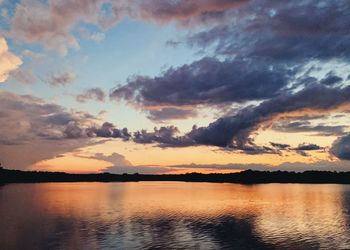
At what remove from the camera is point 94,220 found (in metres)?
65.5

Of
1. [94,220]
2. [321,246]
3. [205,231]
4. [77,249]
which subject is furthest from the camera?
[94,220]

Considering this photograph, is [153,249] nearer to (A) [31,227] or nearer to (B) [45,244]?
(B) [45,244]

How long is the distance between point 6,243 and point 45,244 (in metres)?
4.44

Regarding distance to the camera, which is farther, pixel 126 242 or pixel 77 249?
pixel 126 242

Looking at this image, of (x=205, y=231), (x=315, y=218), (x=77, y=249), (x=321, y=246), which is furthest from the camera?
(x=315, y=218)

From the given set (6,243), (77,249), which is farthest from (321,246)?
(6,243)

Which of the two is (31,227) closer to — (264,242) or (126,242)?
(126,242)

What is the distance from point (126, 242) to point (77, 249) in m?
6.02

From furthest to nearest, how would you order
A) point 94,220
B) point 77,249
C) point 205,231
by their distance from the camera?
point 94,220 < point 205,231 < point 77,249

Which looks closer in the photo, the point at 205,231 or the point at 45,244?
the point at 45,244

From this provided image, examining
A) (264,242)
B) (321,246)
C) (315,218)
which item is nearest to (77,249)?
(264,242)

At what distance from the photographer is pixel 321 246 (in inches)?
1752

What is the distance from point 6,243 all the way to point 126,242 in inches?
529

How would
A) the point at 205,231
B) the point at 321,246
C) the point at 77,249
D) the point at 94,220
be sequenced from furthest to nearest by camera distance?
1. the point at 94,220
2. the point at 205,231
3. the point at 321,246
4. the point at 77,249
